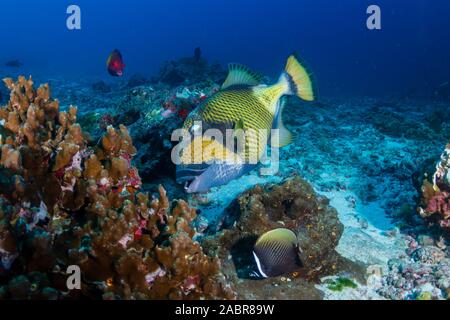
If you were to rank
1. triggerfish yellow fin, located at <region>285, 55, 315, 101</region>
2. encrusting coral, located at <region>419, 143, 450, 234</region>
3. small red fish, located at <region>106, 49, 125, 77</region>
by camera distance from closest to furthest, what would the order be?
Result: triggerfish yellow fin, located at <region>285, 55, 315, 101</region>, encrusting coral, located at <region>419, 143, 450, 234</region>, small red fish, located at <region>106, 49, 125, 77</region>

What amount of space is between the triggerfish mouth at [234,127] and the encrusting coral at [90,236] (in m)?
0.60

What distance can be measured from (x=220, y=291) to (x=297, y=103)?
34.1 feet

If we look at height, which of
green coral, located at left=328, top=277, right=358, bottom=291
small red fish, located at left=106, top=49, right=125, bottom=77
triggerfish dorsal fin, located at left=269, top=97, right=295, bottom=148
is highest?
small red fish, located at left=106, top=49, right=125, bottom=77

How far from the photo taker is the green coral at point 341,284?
3.11 meters

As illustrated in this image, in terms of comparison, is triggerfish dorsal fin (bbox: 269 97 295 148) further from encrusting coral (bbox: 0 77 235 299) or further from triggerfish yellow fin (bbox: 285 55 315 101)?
encrusting coral (bbox: 0 77 235 299)

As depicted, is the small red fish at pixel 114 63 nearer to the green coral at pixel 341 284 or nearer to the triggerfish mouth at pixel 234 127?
the triggerfish mouth at pixel 234 127

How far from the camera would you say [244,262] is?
10.1ft

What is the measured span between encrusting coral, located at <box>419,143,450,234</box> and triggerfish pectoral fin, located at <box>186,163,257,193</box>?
288 centimetres

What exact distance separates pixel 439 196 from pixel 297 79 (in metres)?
2.54

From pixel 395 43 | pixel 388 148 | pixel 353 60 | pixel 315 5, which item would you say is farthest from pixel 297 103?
pixel 315 5

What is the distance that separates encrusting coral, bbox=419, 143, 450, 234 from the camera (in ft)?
12.5

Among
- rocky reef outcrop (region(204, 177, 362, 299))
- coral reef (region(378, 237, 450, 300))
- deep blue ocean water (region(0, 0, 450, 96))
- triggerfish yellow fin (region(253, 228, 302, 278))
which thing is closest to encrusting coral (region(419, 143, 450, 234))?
coral reef (region(378, 237, 450, 300))

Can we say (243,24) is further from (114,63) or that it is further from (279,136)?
(279,136)
